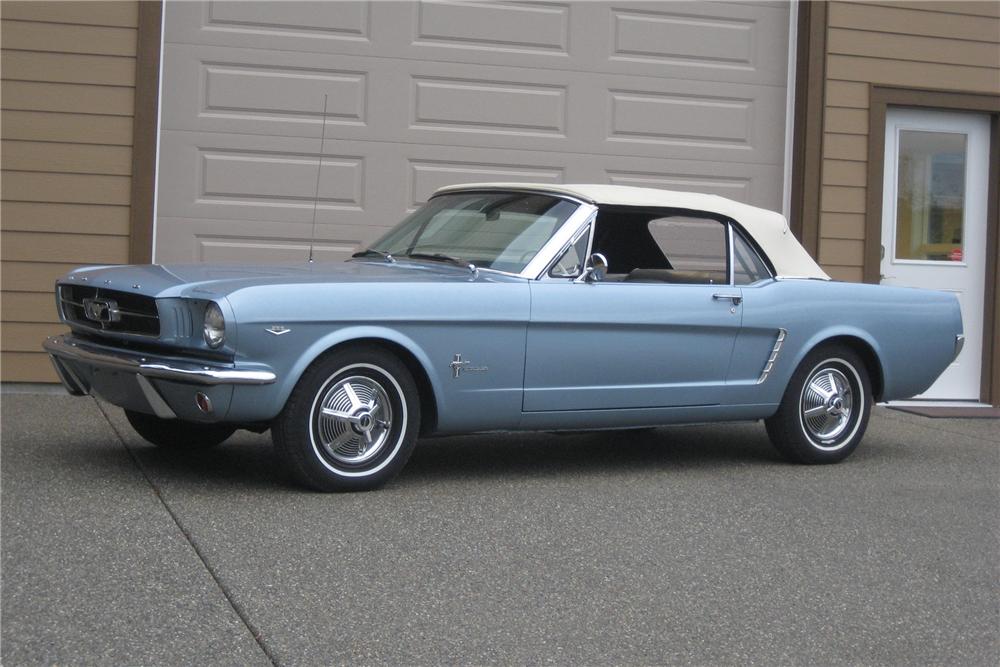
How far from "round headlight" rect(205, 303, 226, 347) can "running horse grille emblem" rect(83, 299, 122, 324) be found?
0.50 metres

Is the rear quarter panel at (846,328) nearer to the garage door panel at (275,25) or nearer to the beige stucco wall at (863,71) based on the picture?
the beige stucco wall at (863,71)

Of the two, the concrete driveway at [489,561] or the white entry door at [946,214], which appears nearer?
the concrete driveway at [489,561]

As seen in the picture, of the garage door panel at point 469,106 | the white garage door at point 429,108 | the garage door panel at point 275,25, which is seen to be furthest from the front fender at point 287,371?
the garage door panel at point 275,25

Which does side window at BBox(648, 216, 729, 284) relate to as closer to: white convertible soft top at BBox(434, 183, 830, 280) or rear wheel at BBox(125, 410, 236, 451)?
white convertible soft top at BBox(434, 183, 830, 280)

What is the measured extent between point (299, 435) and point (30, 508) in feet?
3.32

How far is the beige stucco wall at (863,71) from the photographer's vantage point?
9.48 m

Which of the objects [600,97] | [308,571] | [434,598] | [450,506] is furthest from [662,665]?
[600,97]

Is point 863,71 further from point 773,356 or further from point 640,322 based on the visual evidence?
point 640,322

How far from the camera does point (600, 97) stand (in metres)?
9.16

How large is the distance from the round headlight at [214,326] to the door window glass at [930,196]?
6.32 meters

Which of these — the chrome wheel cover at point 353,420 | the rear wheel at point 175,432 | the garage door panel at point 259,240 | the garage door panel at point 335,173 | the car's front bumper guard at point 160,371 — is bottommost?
the rear wheel at point 175,432

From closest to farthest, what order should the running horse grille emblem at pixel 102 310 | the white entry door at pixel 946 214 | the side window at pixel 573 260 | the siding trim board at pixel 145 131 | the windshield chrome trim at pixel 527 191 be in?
the running horse grille emblem at pixel 102 310 → the side window at pixel 573 260 → the windshield chrome trim at pixel 527 191 → the siding trim board at pixel 145 131 → the white entry door at pixel 946 214

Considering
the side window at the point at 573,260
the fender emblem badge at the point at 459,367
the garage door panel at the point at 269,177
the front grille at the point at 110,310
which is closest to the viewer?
the front grille at the point at 110,310

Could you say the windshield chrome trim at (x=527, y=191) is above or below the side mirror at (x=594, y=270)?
above
